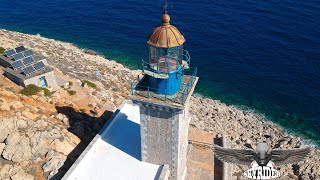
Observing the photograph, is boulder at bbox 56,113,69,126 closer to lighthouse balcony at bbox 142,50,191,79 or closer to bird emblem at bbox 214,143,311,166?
lighthouse balcony at bbox 142,50,191,79

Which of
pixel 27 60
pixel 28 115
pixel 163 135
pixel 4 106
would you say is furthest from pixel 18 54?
pixel 163 135

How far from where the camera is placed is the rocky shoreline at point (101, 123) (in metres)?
24.4

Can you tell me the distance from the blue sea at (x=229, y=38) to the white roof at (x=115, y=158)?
69.3 ft

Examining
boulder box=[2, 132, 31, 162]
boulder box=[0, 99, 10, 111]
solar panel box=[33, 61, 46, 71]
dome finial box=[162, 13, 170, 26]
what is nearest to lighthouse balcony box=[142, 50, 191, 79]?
dome finial box=[162, 13, 170, 26]

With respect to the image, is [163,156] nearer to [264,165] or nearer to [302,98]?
[264,165]

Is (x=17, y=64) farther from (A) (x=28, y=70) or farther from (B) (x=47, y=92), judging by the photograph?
(B) (x=47, y=92)

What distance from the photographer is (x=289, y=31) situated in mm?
55594

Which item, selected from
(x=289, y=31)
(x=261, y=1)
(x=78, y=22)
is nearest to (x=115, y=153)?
(x=289, y=31)

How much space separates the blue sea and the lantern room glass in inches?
973

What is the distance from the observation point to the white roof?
21922 millimetres

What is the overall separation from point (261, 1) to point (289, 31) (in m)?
13.4

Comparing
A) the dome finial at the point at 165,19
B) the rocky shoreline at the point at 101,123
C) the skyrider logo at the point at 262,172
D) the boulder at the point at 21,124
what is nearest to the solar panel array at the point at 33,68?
the rocky shoreline at the point at 101,123

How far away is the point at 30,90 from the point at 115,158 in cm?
1170

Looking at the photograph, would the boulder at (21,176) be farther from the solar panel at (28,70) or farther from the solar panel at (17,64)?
the solar panel at (17,64)
